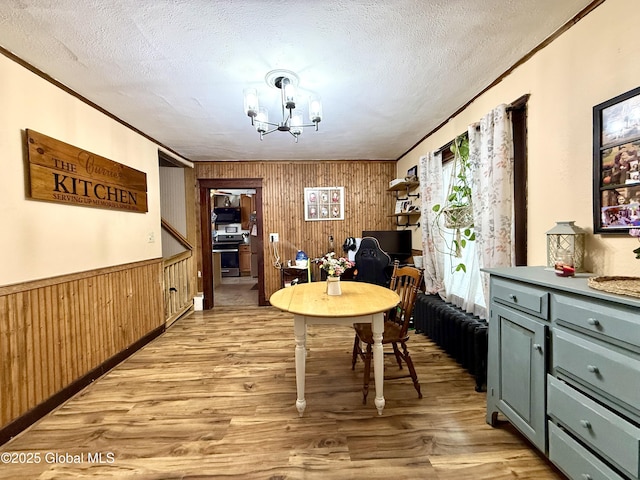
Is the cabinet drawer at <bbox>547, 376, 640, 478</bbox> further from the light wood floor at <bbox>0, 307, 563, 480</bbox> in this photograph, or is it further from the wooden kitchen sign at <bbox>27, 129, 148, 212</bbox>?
the wooden kitchen sign at <bbox>27, 129, 148, 212</bbox>

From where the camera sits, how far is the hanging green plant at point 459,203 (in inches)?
101

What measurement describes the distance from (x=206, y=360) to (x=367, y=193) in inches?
138

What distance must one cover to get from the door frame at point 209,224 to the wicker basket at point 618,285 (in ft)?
13.6

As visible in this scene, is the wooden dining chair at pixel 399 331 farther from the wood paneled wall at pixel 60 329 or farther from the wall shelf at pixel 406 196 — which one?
the wood paneled wall at pixel 60 329

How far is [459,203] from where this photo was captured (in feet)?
8.73

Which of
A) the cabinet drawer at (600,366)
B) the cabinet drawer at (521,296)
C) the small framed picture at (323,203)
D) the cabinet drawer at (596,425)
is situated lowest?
the cabinet drawer at (596,425)

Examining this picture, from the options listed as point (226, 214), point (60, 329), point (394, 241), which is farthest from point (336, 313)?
point (226, 214)

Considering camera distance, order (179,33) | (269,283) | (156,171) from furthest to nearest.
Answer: (269,283), (156,171), (179,33)

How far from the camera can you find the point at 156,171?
3.49m

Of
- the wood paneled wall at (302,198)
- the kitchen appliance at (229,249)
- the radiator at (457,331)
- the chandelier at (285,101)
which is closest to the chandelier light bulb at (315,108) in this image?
the chandelier at (285,101)

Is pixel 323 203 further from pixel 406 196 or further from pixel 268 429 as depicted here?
pixel 268 429

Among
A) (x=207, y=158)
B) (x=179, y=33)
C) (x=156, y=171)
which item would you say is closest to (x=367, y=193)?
(x=207, y=158)

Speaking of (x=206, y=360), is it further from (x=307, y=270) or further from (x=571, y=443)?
(x=571, y=443)

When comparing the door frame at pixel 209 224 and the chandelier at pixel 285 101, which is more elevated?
the chandelier at pixel 285 101
